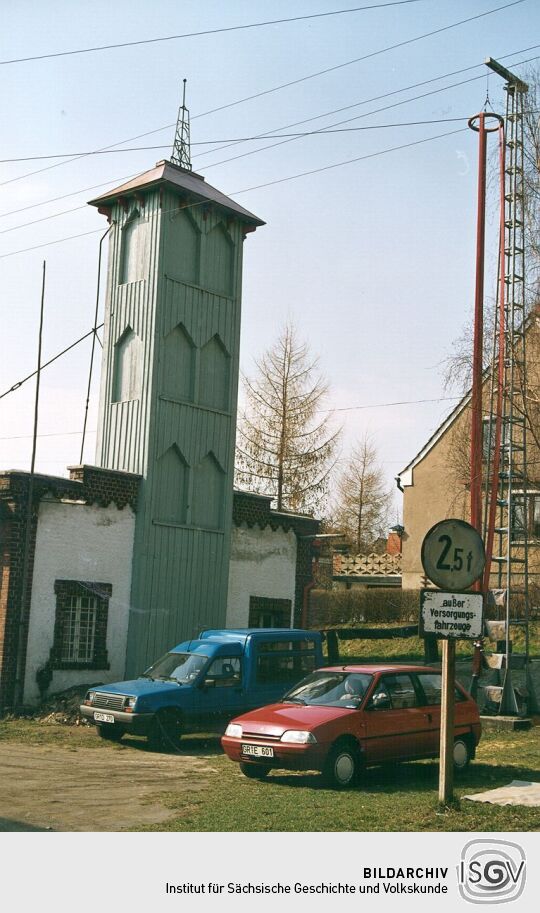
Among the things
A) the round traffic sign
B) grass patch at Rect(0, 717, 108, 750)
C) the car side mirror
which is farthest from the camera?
grass patch at Rect(0, 717, 108, 750)

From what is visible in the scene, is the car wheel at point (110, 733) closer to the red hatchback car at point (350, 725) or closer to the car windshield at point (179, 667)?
the car windshield at point (179, 667)

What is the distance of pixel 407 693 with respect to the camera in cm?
1426

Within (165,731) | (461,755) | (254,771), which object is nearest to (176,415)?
(165,731)

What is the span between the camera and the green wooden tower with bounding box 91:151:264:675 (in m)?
23.2

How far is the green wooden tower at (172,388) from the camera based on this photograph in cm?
2317

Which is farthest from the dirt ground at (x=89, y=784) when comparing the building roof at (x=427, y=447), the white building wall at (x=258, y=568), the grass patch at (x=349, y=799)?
the building roof at (x=427, y=447)

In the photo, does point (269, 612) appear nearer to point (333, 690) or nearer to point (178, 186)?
point (178, 186)

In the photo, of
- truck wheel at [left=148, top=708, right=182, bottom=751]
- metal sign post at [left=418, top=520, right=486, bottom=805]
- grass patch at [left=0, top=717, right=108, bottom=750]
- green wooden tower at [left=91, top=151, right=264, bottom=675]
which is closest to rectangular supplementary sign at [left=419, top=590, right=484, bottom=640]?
metal sign post at [left=418, top=520, right=486, bottom=805]

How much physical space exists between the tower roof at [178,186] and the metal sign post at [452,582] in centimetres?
1571

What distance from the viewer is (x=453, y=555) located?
10.5 m

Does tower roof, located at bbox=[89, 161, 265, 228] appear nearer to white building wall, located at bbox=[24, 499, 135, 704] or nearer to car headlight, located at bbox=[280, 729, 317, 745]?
white building wall, located at bbox=[24, 499, 135, 704]
